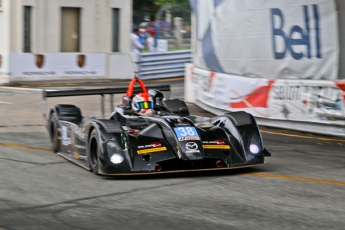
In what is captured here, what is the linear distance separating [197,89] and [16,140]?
682cm

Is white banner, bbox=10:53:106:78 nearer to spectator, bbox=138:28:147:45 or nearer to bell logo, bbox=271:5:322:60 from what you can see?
spectator, bbox=138:28:147:45

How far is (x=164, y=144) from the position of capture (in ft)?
28.7

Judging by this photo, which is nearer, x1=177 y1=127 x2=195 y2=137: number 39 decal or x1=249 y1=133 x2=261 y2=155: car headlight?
x1=177 y1=127 x2=195 y2=137: number 39 decal

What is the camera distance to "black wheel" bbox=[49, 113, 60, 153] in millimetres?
10987

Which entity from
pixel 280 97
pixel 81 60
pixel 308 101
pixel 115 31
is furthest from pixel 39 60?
pixel 308 101

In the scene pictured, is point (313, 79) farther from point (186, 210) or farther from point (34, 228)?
point (34, 228)

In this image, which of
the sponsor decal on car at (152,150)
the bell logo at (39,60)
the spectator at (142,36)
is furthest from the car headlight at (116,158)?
the spectator at (142,36)

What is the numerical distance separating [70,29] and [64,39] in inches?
19.1

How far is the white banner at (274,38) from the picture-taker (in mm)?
13602

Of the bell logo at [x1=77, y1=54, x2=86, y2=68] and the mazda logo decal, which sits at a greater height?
the bell logo at [x1=77, y1=54, x2=86, y2=68]

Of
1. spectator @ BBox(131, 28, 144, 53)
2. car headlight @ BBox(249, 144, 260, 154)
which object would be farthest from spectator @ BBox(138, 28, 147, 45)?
car headlight @ BBox(249, 144, 260, 154)

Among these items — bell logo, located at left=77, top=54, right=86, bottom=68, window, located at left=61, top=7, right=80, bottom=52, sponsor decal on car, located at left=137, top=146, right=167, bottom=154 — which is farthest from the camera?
window, located at left=61, top=7, right=80, bottom=52

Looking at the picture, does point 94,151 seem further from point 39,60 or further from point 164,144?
point 39,60

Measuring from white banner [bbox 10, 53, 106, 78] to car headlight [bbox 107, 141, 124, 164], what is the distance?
637 inches
